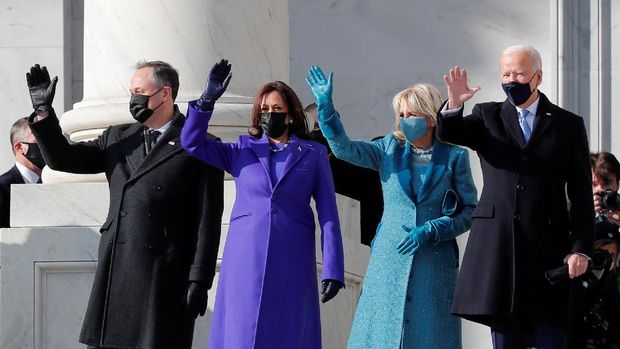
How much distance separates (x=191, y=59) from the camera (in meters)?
11.1

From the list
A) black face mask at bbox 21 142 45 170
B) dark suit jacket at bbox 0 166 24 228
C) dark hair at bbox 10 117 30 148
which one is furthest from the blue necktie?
dark hair at bbox 10 117 30 148

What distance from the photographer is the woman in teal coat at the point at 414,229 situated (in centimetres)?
966

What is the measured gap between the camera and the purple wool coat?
913cm

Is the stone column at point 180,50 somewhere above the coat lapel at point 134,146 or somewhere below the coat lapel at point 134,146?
above

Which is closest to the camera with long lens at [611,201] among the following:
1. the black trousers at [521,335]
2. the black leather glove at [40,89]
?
the black trousers at [521,335]

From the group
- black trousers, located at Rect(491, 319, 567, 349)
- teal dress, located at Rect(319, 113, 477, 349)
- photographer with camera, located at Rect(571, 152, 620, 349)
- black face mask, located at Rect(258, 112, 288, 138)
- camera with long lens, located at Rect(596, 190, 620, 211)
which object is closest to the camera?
black trousers, located at Rect(491, 319, 567, 349)

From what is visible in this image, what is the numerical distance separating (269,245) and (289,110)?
0.69m

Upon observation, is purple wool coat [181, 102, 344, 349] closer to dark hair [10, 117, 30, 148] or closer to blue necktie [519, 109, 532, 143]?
blue necktie [519, 109, 532, 143]

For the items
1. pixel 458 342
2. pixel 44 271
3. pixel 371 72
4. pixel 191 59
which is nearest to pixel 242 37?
pixel 191 59

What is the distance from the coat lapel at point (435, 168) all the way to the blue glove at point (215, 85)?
1264 millimetres

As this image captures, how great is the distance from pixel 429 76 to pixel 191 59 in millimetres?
3713

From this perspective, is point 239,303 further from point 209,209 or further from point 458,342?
point 458,342

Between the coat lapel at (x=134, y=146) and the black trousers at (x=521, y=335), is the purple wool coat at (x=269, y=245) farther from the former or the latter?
the black trousers at (x=521, y=335)

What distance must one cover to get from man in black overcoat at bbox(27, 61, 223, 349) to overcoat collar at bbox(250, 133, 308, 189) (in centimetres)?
28
